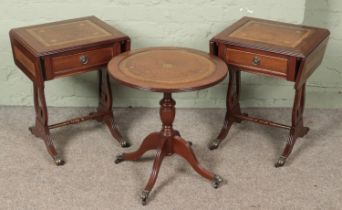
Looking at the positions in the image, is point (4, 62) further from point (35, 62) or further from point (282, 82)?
point (282, 82)

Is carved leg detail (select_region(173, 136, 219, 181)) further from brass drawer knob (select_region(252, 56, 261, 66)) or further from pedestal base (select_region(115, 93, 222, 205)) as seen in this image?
brass drawer knob (select_region(252, 56, 261, 66))

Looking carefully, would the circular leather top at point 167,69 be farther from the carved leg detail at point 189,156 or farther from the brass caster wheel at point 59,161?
the brass caster wheel at point 59,161

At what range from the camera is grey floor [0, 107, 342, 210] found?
8.83ft

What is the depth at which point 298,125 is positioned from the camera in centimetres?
313

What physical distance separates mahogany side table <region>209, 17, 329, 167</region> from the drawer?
0.63 metres

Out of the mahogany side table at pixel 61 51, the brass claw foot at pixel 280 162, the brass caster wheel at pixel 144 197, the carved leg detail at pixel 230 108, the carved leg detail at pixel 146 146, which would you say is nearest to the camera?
the brass caster wheel at pixel 144 197

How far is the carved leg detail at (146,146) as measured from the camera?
2.89 metres

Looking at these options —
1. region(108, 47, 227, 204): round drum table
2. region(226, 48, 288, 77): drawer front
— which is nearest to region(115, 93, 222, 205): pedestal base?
region(108, 47, 227, 204): round drum table

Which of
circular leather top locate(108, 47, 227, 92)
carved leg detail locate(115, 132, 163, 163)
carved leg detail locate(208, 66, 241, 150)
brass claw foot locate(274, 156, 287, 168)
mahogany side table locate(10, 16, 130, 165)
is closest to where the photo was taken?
circular leather top locate(108, 47, 227, 92)

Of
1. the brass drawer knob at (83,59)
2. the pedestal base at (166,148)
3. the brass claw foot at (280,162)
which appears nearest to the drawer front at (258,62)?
the pedestal base at (166,148)

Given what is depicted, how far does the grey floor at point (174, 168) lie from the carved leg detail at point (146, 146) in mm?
48

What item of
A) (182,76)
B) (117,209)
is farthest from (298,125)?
(117,209)

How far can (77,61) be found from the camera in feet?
9.29

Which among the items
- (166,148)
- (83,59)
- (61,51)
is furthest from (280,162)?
(61,51)
